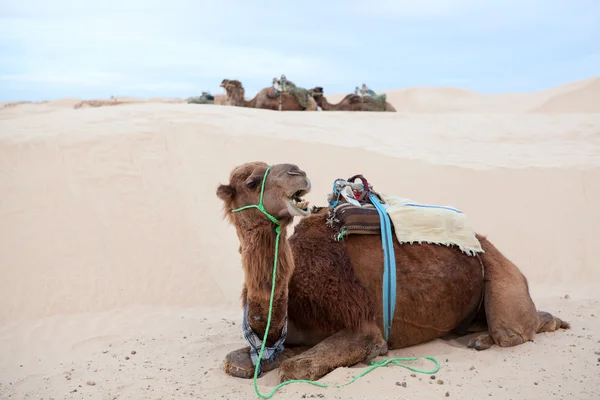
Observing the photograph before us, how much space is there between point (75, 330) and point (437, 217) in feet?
11.6

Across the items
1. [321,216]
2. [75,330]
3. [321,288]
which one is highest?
[321,216]

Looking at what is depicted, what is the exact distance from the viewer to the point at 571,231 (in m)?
8.49

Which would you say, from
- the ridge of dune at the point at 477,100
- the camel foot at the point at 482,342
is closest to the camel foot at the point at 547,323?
the camel foot at the point at 482,342

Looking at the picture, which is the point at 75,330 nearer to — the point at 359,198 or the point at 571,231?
the point at 359,198

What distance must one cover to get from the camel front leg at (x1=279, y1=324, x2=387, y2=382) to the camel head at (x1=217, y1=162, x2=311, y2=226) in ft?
3.06

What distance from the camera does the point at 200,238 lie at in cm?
806

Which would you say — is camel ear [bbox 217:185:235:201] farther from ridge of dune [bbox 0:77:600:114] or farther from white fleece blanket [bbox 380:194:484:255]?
ridge of dune [bbox 0:77:600:114]

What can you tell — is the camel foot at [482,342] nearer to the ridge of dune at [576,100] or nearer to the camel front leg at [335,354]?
the camel front leg at [335,354]

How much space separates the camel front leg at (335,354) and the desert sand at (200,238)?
9 centimetres

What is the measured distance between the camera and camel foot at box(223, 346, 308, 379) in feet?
14.3

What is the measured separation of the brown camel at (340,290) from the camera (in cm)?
410

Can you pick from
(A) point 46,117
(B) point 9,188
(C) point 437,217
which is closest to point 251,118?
(A) point 46,117

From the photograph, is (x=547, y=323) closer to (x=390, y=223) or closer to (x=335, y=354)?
(x=390, y=223)

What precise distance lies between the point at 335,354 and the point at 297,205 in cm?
107
